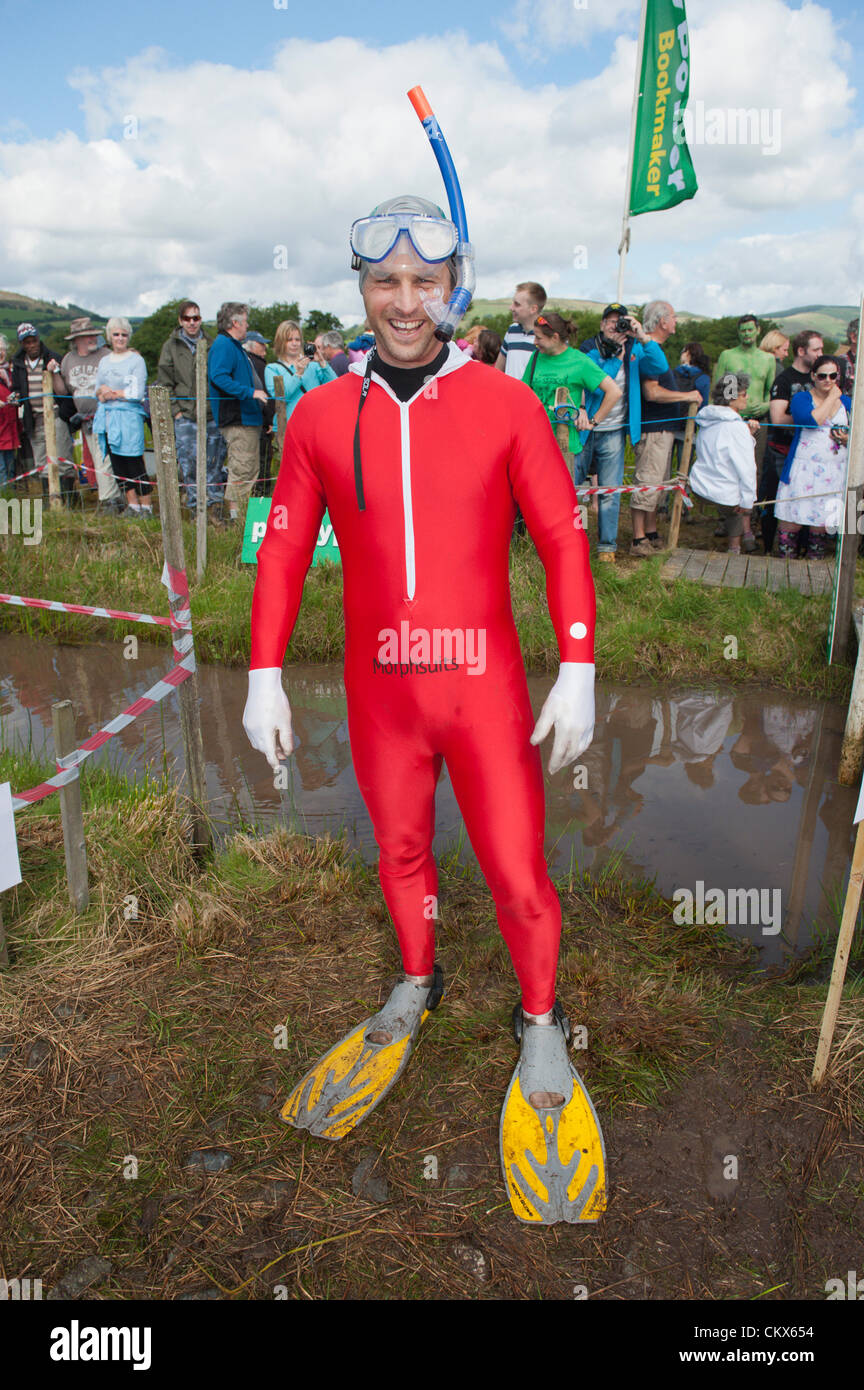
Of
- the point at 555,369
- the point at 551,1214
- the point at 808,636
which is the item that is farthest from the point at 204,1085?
the point at 555,369

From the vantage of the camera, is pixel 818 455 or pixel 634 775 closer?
pixel 634 775

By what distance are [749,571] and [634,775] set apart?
122 inches

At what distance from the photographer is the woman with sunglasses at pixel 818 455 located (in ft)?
23.3

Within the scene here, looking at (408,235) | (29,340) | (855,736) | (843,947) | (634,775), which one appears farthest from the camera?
(29,340)

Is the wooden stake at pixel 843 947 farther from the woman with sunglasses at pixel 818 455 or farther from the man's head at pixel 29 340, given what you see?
the man's head at pixel 29 340

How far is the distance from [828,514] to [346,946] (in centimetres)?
591

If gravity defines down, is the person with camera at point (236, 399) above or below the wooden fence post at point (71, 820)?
above

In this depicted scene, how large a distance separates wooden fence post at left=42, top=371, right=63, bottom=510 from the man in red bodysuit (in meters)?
6.74

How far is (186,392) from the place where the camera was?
812 cm

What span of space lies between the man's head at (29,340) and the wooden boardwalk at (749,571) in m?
6.67

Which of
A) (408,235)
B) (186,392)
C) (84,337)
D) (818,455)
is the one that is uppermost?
(84,337)

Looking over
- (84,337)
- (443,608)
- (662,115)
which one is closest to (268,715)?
(443,608)

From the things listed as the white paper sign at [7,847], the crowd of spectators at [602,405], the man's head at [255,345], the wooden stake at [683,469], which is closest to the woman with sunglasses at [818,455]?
the crowd of spectators at [602,405]

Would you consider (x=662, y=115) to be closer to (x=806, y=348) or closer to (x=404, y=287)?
(x=806, y=348)
